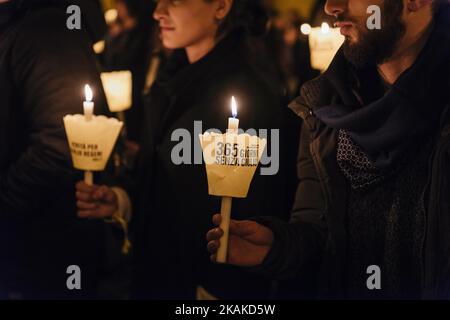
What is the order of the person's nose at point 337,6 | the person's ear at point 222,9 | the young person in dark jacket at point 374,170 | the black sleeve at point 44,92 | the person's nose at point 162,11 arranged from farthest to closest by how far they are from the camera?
the person's ear at point 222,9 < the person's nose at point 162,11 < the black sleeve at point 44,92 < the person's nose at point 337,6 < the young person in dark jacket at point 374,170

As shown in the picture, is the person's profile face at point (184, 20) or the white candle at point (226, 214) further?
the person's profile face at point (184, 20)

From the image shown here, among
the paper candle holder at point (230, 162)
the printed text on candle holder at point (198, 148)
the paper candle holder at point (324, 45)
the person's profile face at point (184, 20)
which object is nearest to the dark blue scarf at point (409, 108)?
the paper candle holder at point (230, 162)

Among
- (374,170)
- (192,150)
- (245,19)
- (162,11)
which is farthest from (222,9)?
(374,170)

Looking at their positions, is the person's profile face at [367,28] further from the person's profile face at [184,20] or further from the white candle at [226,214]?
the person's profile face at [184,20]

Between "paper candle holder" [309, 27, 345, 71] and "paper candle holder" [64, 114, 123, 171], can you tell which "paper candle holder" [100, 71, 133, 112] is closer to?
"paper candle holder" [309, 27, 345, 71]

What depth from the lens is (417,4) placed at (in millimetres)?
3344

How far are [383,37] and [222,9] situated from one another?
1.39 metres

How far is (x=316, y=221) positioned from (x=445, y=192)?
0.61 m

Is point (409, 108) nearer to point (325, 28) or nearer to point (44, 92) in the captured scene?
point (325, 28)

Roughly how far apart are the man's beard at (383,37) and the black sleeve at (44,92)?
1.23 m

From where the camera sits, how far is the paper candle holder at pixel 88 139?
137 inches

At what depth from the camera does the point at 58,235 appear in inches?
167

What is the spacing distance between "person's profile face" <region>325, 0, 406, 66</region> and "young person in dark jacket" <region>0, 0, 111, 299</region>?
1.21 meters
